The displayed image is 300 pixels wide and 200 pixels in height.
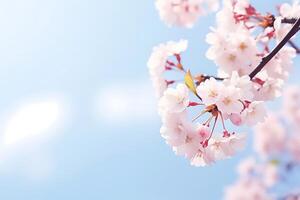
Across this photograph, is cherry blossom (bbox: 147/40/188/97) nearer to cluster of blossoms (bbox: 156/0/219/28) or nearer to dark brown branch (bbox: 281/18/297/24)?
dark brown branch (bbox: 281/18/297/24)

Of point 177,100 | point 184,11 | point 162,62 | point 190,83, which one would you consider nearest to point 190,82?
point 190,83

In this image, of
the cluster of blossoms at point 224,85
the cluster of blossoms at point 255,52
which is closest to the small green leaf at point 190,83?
the cluster of blossoms at point 224,85

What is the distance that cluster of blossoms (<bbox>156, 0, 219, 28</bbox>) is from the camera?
180 inches

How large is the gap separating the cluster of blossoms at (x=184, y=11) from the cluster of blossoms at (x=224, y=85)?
0.94 metres

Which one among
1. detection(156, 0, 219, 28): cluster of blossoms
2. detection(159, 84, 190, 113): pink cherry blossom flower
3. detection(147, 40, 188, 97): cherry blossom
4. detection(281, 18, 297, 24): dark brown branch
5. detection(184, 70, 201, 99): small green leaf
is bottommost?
detection(159, 84, 190, 113): pink cherry blossom flower

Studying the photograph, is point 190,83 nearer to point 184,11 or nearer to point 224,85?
point 224,85

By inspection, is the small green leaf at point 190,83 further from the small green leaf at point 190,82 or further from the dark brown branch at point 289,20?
the dark brown branch at point 289,20

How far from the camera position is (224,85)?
8.48ft

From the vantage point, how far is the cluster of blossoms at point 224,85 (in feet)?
8.23

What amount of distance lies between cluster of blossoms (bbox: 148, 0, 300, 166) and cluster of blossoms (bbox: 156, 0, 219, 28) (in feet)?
3.10

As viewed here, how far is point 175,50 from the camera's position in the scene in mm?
3289

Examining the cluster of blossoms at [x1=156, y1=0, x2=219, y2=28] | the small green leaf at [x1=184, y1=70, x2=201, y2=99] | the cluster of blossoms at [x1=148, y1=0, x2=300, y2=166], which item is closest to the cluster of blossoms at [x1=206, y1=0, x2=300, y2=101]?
the cluster of blossoms at [x1=148, y1=0, x2=300, y2=166]

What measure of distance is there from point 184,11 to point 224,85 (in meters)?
2.26

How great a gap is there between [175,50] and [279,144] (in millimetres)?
10910
